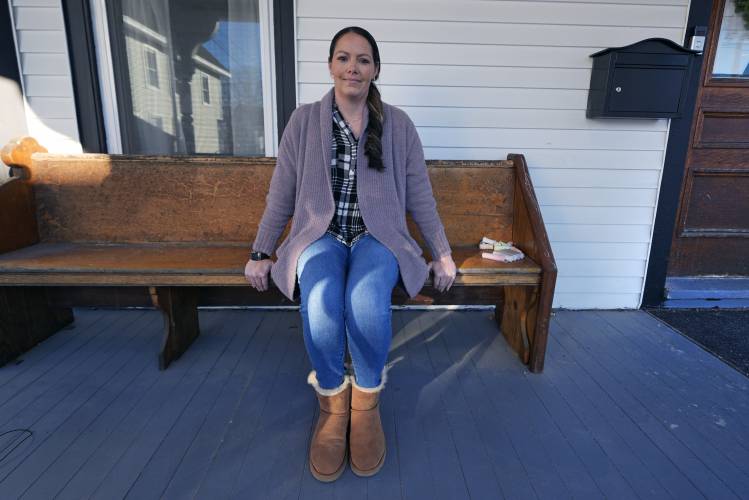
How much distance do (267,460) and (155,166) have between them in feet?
4.89

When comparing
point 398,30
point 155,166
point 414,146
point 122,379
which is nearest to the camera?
point 414,146

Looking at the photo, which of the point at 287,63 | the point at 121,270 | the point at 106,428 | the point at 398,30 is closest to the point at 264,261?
the point at 121,270

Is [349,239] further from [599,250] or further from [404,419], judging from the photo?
[599,250]

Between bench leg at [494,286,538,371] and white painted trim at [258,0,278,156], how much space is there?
1.48 metres

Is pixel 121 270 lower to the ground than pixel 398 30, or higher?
lower

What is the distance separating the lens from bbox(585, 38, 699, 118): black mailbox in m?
2.17

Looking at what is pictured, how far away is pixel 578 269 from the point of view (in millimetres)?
2609

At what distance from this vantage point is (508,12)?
2.27 metres

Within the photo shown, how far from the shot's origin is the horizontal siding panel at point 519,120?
237 cm

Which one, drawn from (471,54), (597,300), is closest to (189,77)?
Result: (471,54)

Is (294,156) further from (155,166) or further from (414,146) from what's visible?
(155,166)

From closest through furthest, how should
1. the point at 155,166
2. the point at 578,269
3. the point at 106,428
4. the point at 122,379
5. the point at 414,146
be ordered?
1. the point at 106,428
2. the point at 414,146
3. the point at 122,379
4. the point at 155,166
5. the point at 578,269

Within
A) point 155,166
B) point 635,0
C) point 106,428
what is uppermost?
point 635,0

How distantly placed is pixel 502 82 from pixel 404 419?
1.79 metres
